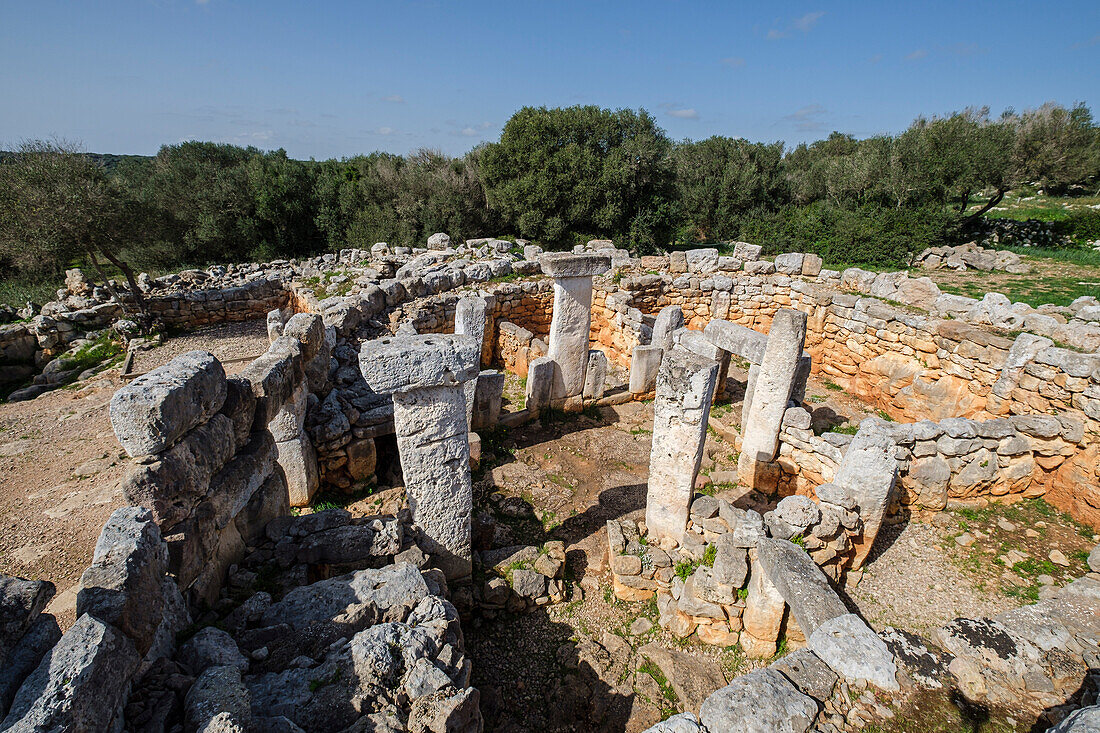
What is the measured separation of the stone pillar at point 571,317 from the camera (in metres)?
9.12

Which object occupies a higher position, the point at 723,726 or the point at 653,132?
the point at 653,132

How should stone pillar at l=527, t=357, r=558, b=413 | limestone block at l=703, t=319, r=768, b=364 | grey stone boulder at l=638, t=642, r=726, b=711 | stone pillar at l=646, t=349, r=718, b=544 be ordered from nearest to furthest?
grey stone boulder at l=638, t=642, r=726, b=711
stone pillar at l=646, t=349, r=718, b=544
limestone block at l=703, t=319, r=768, b=364
stone pillar at l=527, t=357, r=558, b=413

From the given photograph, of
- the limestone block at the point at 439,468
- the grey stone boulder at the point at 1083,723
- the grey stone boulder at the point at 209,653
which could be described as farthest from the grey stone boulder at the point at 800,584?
the grey stone boulder at the point at 209,653

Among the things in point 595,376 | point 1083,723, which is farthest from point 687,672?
point 595,376

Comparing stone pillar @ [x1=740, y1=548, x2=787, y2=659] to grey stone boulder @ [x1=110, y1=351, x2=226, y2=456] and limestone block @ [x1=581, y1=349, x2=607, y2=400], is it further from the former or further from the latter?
grey stone boulder @ [x1=110, y1=351, x2=226, y2=456]

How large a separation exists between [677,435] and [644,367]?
4.61 meters

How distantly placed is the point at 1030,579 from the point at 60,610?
10.9 meters

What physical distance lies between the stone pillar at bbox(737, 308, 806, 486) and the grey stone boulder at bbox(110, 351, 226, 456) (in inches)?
269

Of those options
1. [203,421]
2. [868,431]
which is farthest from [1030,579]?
[203,421]

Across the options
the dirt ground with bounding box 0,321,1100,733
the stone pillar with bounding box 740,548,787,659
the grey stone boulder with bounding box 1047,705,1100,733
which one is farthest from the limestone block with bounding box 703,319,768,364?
the grey stone boulder with bounding box 1047,705,1100,733

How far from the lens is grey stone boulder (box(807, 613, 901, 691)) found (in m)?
3.80

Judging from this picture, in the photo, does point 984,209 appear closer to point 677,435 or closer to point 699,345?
point 699,345

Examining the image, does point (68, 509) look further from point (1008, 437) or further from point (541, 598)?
point (1008, 437)

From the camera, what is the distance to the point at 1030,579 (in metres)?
5.87
